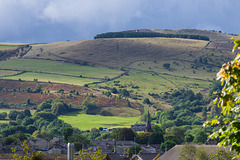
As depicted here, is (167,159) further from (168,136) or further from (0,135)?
(0,135)

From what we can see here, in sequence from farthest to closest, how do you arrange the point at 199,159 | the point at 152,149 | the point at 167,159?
the point at 152,149 → the point at 167,159 → the point at 199,159

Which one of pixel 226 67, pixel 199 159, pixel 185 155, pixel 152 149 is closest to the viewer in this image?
pixel 226 67

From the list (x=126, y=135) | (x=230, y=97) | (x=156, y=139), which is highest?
(x=230, y=97)

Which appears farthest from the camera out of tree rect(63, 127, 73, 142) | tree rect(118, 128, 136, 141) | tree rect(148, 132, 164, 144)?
tree rect(118, 128, 136, 141)

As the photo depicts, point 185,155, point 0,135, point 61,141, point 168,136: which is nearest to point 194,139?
point 168,136

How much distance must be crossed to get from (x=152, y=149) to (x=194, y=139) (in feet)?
100

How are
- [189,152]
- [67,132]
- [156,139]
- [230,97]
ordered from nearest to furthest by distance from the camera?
[230,97] < [189,152] < [156,139] < [67,132]

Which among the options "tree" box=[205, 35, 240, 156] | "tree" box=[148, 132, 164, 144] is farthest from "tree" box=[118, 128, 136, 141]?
"tree" box=[205, 35, 240, 156]

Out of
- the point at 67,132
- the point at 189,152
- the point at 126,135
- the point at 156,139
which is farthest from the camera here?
the point at 126,135

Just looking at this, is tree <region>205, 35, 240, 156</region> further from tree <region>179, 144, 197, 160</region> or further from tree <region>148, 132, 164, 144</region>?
tree <region>148, 132, 164, 144</region>

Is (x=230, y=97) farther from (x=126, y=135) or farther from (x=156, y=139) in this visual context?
(x=126, y=135)

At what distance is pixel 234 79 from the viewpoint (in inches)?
579

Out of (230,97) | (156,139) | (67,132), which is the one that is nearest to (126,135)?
(156,139)

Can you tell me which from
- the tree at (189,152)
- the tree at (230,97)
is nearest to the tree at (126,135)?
the tree at (189,152)
